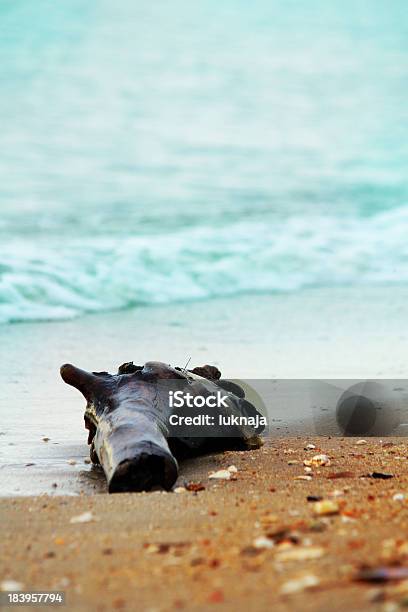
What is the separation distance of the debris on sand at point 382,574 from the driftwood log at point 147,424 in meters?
1.58

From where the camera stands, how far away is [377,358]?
976 centimetres

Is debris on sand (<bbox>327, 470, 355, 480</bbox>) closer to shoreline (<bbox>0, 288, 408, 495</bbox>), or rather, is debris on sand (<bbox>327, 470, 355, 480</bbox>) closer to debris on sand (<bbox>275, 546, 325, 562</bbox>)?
shoreline (<bbox>0, 288, 408, 495</bbox>)

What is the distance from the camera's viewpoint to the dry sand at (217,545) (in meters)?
1.96

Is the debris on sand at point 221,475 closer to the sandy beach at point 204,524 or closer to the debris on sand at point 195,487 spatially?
the sandy beach at point 204,524

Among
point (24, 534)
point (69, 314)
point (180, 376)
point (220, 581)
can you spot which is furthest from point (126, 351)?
point (220, 581)

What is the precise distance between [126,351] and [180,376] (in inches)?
237

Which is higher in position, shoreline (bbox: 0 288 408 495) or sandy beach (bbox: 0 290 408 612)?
shoreline (bbox: 0 288 408 495)

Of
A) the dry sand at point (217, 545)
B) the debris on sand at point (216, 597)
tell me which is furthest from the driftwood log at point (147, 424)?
the debris on sand at point (216, 597)

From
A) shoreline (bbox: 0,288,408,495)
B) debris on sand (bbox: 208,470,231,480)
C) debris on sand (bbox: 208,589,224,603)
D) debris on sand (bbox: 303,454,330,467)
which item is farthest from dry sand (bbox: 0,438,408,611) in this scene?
shoreline (bbox: 0,288,408,495)

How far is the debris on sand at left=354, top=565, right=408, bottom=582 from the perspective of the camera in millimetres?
1958

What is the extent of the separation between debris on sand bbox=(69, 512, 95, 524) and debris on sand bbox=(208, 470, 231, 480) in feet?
3.36

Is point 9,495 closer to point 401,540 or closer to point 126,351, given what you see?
point 401,540

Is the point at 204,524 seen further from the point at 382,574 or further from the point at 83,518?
the point at 382,574

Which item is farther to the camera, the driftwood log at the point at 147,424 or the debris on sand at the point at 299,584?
the driftwood log at the point at 147,424
